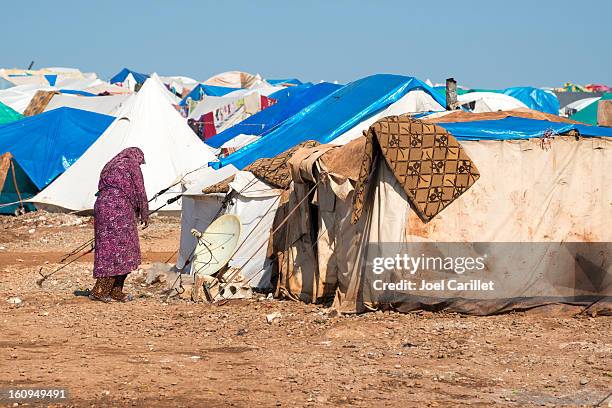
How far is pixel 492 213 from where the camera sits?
27.5ft

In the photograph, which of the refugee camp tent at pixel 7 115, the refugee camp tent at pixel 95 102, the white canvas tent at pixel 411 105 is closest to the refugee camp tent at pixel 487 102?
the refugee camp tent at pixel 95 102

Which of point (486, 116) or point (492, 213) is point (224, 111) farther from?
point (492, 213)

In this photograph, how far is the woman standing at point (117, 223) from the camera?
9.62m

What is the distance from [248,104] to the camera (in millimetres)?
26266

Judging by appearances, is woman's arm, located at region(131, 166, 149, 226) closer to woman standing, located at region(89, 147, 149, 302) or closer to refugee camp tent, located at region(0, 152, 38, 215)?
woman standing, located at region(89, 147, 149, 302)

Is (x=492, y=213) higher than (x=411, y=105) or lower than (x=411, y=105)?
lower

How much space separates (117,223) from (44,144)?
10.6 metres

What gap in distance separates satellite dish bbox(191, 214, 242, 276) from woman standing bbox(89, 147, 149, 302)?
25.8 inches

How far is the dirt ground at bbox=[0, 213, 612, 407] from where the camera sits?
601cm

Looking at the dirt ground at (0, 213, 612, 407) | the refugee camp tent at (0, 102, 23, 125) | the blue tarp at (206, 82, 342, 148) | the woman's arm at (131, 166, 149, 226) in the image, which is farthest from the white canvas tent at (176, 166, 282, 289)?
the refugee camp tent at (0, 102, 23, 125)

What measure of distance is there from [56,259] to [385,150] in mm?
6409

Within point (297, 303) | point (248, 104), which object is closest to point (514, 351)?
point (297, 303)

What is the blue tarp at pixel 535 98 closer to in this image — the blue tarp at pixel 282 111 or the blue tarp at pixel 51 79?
the blue tarp at pixel 282 111

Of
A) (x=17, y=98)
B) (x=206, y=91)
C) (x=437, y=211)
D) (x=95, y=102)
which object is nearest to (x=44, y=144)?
(x=95, y=102)
